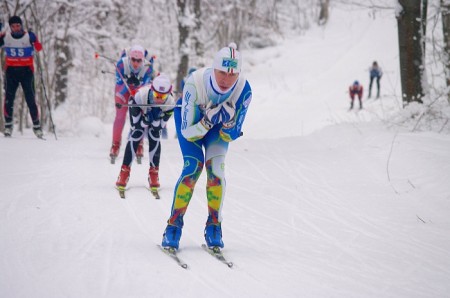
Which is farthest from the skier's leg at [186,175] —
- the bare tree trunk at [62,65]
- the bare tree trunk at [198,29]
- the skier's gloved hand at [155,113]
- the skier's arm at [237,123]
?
the bare tree trunk at [62,65]

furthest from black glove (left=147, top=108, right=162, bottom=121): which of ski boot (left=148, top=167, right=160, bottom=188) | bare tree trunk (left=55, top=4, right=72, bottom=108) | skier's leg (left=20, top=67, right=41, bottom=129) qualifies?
bare tree trunk (left=55, top=4, right=72, bottom=108)

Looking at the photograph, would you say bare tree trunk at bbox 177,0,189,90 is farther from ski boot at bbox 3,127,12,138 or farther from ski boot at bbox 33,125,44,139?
ski boot at bbox 3,127,12,138

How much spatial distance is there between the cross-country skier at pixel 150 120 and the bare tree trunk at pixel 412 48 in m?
6.52

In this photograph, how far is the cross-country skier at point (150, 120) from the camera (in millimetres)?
7055

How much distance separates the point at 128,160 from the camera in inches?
285

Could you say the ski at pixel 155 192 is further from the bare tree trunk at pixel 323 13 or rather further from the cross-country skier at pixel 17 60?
the bare tree trunk at pixel 323 13

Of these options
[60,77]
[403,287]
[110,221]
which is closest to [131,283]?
[110,221]

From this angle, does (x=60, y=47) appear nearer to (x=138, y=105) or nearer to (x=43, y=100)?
(x=43, y=100)

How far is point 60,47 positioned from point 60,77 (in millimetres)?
2457

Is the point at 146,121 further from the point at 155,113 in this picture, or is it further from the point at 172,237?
the point at 172,237

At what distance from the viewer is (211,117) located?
438 centimetres

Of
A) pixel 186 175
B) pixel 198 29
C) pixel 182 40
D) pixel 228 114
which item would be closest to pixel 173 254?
pixel 186 175

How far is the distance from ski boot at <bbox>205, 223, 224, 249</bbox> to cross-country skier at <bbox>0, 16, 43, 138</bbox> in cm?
745

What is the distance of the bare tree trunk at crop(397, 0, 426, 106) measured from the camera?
11.0 metres
